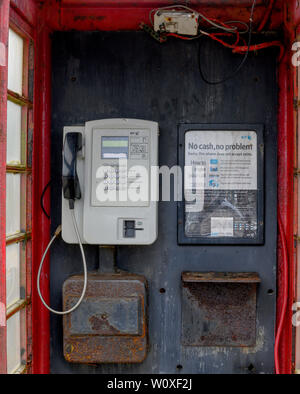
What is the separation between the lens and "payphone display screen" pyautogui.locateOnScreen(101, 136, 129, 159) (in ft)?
5.92

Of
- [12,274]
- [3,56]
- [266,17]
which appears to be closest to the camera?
[3,56]

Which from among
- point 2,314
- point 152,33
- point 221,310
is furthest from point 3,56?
point 221,310

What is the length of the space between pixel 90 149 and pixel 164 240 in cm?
56

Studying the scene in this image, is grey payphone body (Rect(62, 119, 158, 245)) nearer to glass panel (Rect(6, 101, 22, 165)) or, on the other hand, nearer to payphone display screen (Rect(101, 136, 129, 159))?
payphone display screen (Rect(101, 136, 129, 159))

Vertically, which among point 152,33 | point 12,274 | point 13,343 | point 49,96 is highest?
point 152,33

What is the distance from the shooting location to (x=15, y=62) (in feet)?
5.82

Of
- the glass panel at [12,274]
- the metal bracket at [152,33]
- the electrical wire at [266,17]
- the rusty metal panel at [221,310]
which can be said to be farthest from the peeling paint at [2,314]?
the electrical wire at [266,17]

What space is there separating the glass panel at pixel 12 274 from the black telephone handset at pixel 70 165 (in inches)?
12.5

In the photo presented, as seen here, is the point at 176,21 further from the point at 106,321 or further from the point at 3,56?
the point at 106,321

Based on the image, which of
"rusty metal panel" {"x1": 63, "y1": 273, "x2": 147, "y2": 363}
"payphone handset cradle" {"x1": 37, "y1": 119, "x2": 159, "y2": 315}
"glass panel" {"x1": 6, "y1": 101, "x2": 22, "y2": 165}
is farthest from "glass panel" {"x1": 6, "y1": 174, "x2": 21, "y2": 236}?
"rusty metal panel" {"x1": 63, "y1": 273, "x2": 147, "y2": 363}

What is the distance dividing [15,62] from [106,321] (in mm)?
1193
